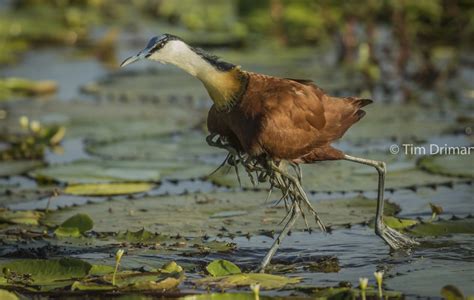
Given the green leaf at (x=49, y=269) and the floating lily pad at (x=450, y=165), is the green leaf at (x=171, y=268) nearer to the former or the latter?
the green leaf at (x=49, y=269)

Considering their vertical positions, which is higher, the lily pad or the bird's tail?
the bird's tail

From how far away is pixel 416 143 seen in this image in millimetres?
9719

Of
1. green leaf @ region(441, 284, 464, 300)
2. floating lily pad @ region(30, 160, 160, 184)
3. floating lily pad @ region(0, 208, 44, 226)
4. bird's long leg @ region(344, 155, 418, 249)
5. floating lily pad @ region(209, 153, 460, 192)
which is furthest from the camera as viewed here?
floating lily pad @ region(30, 160, 160, 184)

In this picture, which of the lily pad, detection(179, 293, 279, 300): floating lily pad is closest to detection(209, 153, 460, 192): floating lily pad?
the lily pad

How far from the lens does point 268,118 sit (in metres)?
6.27

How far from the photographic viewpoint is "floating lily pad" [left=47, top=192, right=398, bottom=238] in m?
7.37

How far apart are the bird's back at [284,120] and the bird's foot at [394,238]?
561 mm

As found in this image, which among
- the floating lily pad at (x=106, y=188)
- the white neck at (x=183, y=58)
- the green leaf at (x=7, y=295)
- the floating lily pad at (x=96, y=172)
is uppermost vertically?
the white neck at (x=183, y=58)

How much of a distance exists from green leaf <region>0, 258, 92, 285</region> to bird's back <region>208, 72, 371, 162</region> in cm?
119

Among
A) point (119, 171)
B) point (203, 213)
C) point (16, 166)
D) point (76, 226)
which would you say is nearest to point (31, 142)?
point (16, 166)

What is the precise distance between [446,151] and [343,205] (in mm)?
1899

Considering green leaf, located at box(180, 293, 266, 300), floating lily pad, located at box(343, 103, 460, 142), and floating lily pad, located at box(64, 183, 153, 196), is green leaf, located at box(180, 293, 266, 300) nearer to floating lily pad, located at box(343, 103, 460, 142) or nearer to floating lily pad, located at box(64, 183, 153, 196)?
floating lily pad, located at box(64, 183, 153, 196)

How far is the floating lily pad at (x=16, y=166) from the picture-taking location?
361 inches

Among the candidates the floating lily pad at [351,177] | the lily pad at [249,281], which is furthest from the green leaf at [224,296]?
the floating lily pad at [351,177]
